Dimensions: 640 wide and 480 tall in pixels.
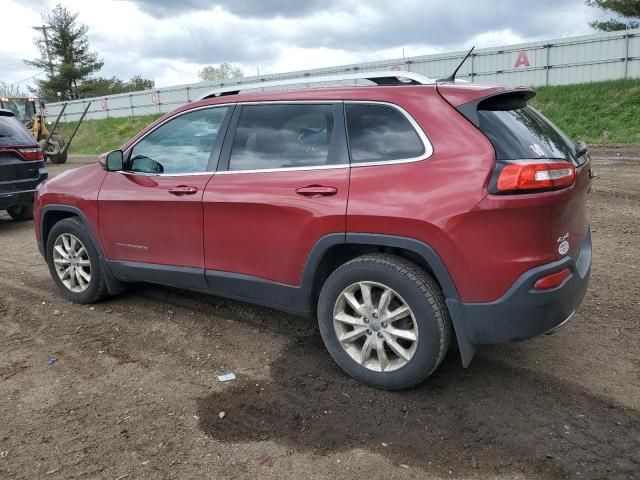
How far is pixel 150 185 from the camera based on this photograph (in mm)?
4277

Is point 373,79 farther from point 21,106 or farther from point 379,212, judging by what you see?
point 21,106

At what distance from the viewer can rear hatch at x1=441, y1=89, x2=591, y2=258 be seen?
9.51ft

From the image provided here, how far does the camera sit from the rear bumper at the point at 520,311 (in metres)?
2.90

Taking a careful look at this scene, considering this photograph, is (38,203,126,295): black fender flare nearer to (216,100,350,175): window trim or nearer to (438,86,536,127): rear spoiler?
(216,100,350,175): window trim

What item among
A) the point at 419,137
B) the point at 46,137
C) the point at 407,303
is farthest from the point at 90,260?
the point at 46,137

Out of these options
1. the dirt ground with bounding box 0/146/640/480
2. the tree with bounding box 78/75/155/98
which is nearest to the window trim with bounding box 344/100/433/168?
the dirt ground with bounding box 0/146/640/480

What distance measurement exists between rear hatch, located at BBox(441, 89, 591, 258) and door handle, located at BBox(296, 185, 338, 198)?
858 mm

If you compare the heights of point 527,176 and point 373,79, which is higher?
point 373,79

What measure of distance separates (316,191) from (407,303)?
862 mm

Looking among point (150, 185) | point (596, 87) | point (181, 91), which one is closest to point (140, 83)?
point (181, 91)

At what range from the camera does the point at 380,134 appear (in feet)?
10.8

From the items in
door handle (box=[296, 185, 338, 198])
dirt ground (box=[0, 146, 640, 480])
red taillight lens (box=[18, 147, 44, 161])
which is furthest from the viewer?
red taillight lens (box=[18, 147, 44, 161])

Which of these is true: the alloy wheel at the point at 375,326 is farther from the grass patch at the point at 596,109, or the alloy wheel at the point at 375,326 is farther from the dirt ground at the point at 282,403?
the grass patch at the point at 596,109

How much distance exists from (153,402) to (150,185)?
1.71m
